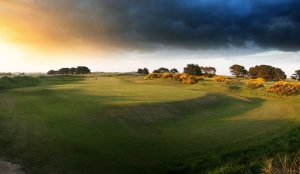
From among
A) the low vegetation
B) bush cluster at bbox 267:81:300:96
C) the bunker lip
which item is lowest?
the bunker lip

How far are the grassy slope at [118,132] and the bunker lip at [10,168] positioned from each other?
49 cm

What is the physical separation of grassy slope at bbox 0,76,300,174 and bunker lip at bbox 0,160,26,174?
0.49 meters

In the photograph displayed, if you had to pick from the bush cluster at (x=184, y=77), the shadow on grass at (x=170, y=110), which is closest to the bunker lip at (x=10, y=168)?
the shadow on grass at (x=170, y=110)

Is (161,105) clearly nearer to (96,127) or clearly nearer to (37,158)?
(96,127)

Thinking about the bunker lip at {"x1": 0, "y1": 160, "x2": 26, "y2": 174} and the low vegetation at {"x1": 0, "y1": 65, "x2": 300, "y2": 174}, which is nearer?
the bunker lip at {"x1": 0, "y1": 160, "x2": 26, "y2": 174}

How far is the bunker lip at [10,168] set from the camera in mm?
→ 17000

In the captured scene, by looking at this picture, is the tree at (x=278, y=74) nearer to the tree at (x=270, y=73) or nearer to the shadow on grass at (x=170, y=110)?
the tree at (x=270, y=73)

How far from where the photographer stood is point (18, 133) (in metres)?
24.0

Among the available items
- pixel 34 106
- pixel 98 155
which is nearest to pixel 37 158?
pixel 98 155

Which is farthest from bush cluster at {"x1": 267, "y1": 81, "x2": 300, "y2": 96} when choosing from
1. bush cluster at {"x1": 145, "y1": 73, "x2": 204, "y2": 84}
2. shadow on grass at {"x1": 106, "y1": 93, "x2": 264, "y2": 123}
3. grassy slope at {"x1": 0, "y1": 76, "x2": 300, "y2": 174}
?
grassy slope at {"x1": 0, "y1": 76, "x2": 300, "y2": 174}

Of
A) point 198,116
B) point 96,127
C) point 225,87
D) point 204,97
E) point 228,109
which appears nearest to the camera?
point 96,127

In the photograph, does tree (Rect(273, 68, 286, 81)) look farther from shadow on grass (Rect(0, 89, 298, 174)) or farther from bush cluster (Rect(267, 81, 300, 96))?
shadow on grass (Rect(0, 89, 298, 174))

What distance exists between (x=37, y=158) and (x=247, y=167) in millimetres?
11339

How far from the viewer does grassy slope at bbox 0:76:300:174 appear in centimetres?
1886
